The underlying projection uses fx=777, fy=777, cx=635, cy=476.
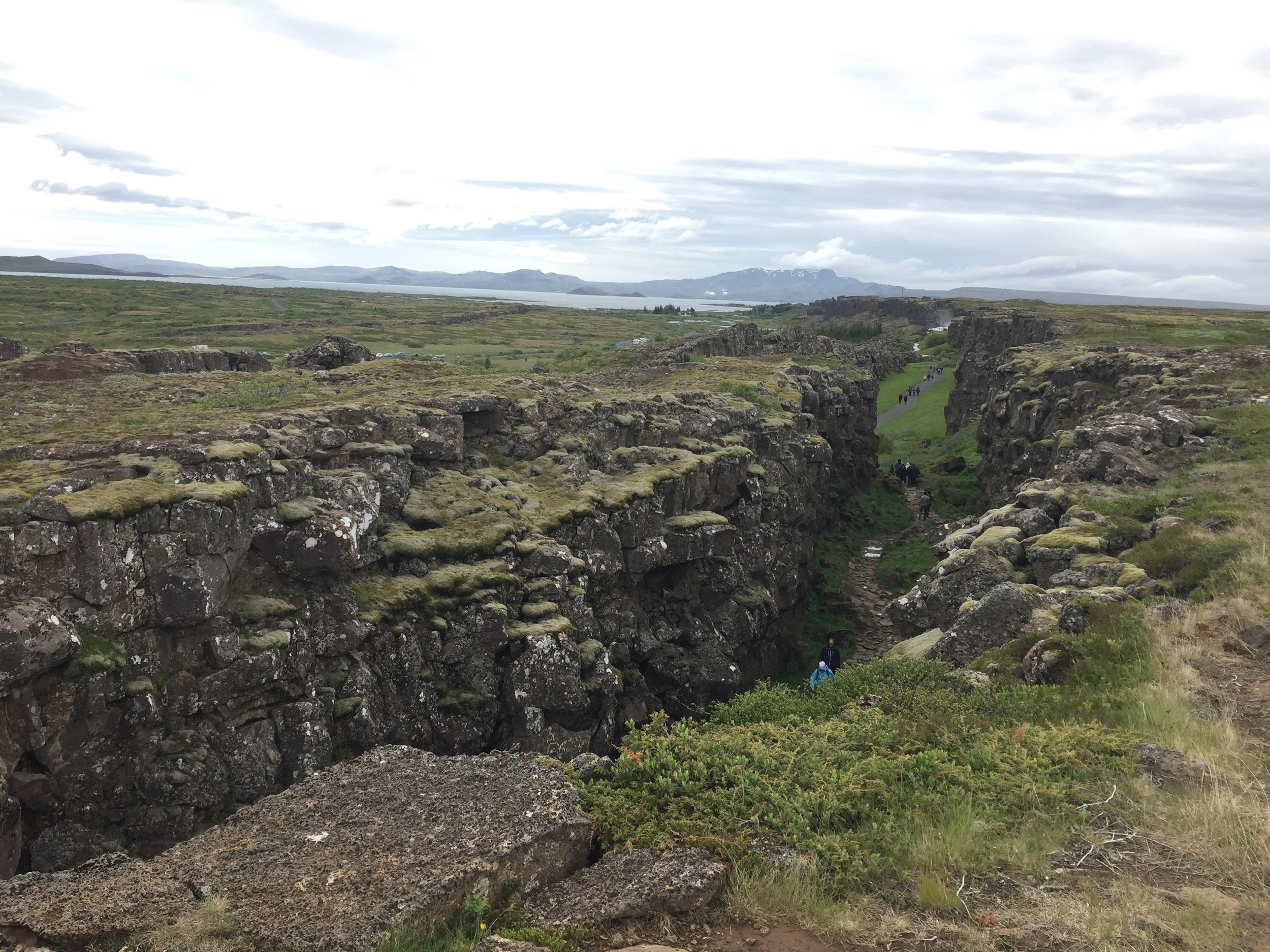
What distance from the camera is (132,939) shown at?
9.29m

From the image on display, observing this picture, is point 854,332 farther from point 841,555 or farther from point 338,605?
point 338,605

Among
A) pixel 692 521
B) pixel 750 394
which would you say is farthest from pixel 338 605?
pixel 750 394

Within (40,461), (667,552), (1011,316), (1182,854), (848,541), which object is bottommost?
(848,541)

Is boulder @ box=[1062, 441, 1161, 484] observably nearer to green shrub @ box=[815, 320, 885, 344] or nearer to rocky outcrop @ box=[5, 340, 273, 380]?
rocky outcrop @ box=[5, 340, 273, 380]

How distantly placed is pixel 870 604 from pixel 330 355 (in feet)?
125

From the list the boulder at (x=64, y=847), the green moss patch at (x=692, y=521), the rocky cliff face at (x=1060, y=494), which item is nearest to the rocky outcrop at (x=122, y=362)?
the boulder at (x=64, y=847)

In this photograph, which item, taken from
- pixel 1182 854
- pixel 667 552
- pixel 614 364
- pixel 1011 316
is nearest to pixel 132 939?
pixel 1182 854

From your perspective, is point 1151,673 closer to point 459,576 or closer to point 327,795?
point 327,795

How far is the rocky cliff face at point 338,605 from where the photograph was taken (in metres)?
17.8

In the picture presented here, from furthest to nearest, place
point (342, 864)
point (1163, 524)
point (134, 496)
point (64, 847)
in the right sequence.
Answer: point (1163, 524) < point (134, 496) < point (64, 847) < point (342, 864)

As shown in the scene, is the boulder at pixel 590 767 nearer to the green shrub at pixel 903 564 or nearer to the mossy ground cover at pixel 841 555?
the mossy ground cover at pixel 841 555

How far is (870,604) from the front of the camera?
48.6m

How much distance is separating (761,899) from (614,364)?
58.7 m

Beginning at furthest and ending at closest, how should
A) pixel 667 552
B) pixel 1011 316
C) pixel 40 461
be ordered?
pixel 1011 316 → pixel 667 552 → pixel 40 461
